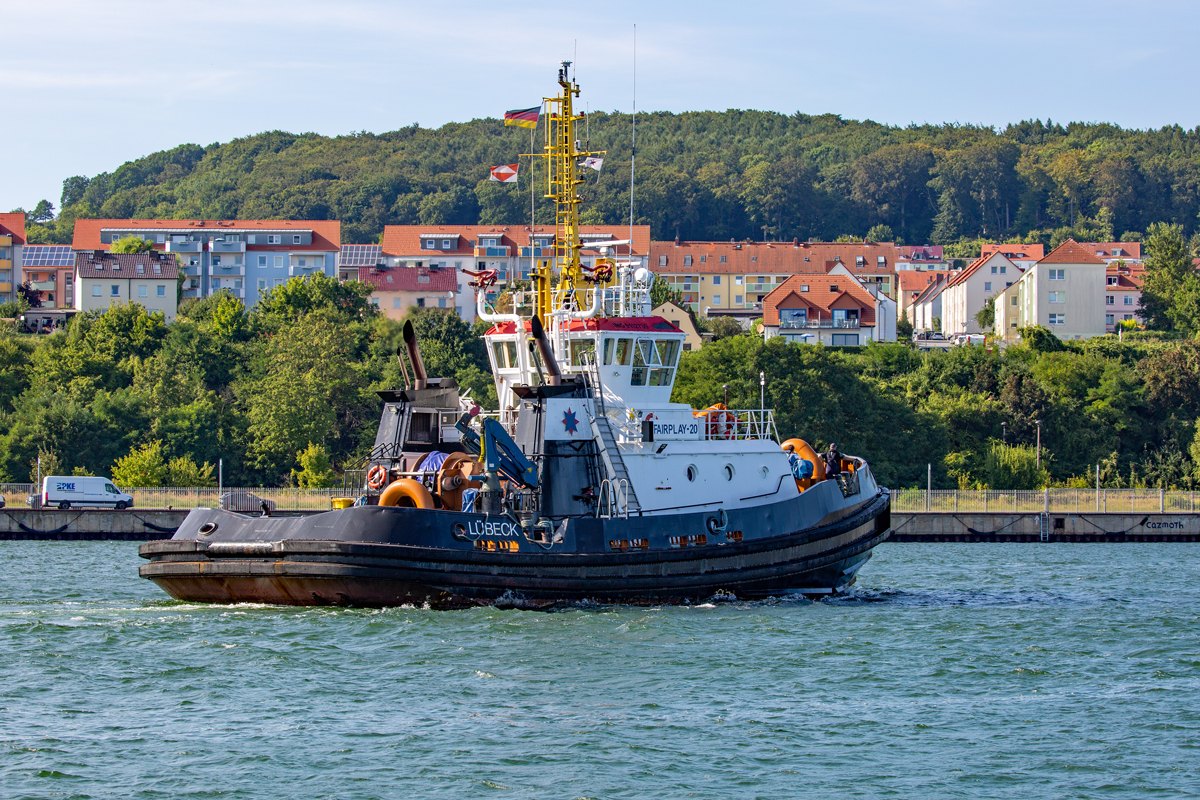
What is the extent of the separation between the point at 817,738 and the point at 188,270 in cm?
8545

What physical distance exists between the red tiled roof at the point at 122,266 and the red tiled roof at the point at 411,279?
11.6 m

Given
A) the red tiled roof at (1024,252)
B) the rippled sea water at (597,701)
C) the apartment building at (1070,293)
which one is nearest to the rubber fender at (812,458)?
the rippled sea water at (597,701)

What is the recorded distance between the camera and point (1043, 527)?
4122cm

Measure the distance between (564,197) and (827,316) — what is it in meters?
Result: 55.3

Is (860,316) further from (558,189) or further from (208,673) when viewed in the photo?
(208,673)

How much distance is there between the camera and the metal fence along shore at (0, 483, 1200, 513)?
41500 millimetres

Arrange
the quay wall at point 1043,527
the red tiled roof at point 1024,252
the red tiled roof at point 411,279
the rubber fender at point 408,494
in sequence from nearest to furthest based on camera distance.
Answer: the rubber fender at point 408,494 → the quay wall at point 1043,527 → the red tiled roof at point 411,279 → the red tiled roof at point 1024,252

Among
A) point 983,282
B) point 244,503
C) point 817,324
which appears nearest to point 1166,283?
point 983,282

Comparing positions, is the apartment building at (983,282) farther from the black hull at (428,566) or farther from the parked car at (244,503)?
the black hull at (428,566)

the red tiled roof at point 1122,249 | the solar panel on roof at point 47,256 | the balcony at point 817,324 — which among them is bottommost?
the balcony at point 817,324

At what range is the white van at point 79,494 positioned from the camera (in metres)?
40.5

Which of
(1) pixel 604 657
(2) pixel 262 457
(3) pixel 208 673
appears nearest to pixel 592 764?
(1) pixel 604 657

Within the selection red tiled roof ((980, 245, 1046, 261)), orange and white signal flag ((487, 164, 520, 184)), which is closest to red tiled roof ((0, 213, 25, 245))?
red tiled roof ((980, 245, 1046, 261))

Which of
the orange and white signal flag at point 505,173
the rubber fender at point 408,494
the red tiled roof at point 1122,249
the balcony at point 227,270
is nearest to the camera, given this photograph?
the rubber fender at point 408,494
